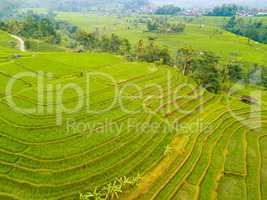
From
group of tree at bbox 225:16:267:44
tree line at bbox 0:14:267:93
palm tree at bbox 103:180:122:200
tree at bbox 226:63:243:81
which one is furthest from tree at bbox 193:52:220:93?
group of tree at bbox 225:16:267:44

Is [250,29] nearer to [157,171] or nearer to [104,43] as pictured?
[104,43]

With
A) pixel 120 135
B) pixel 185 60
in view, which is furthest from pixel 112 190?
pixel 185 60

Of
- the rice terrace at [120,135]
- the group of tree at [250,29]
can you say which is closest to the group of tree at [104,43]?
the rice terrace at [120,135]

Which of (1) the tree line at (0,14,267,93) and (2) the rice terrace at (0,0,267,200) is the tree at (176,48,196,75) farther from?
(2) the rice terrace at (0,0,267,200)

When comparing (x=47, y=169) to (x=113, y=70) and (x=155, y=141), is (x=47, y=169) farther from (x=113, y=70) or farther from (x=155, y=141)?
(x=113, y=70)

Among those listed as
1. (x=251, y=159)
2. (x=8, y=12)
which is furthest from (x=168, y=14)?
(x=251, y=159)

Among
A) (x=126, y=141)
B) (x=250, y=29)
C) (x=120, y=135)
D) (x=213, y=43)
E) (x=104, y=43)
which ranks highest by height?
(x=250, y=29)
